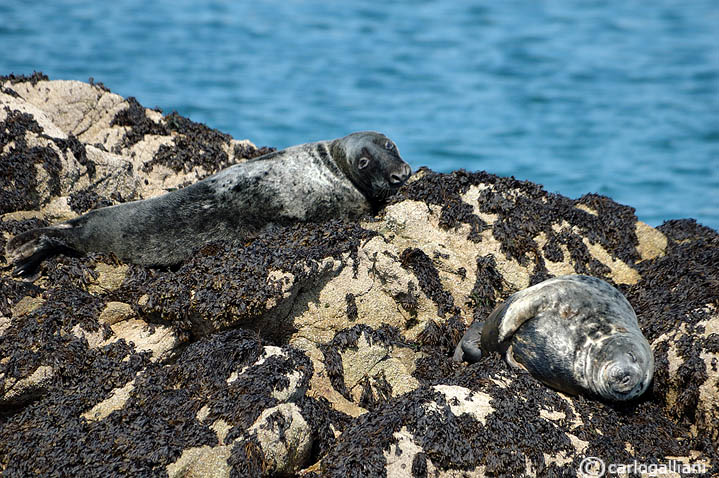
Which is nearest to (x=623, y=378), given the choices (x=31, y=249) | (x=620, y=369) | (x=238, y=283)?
(x=620, y=369)

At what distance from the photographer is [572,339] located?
5.00 metres

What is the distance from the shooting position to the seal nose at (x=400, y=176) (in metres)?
6.53

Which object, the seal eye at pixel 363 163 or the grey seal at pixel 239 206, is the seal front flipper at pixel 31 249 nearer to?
the grey seal at pixel 239 206

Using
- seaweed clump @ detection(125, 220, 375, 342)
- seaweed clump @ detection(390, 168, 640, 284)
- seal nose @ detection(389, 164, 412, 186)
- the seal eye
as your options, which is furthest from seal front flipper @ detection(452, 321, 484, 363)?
the seal eye

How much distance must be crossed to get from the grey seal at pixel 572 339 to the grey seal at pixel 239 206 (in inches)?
71.0

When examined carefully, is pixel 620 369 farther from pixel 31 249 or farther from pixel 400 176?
pixel 31 249

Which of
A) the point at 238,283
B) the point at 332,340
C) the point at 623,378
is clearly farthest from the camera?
the point at 332,340

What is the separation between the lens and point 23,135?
668 centimetres

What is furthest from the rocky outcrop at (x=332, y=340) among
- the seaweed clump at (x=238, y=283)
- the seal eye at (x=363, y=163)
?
the seal eye at (x=363, y=163)

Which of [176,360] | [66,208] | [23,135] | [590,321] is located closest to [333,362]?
[176,360]

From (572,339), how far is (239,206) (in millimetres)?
2911

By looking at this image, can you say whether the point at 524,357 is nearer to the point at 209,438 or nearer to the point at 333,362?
the point at 333,362

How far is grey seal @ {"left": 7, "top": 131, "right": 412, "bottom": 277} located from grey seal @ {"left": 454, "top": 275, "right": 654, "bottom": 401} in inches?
71.0

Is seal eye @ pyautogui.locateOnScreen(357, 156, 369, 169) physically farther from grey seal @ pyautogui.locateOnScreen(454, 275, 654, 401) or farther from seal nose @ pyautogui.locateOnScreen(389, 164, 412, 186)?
grey seal @ pyautogui.locateOnScreen(454, 275, 654, 401)
